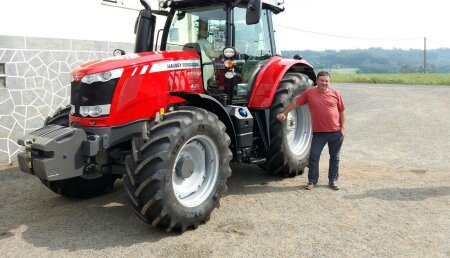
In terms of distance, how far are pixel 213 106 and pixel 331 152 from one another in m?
1.87

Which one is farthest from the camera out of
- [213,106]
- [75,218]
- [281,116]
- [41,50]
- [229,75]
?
[41,50]

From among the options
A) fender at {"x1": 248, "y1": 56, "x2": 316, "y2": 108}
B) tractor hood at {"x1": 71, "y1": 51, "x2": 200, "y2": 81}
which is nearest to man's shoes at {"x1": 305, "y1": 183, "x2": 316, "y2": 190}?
fender at {"x1": 248, "y1": 56, "x2": 316, "y2": 108}

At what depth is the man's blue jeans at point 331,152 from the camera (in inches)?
222

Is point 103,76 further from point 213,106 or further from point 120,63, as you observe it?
point 213,106

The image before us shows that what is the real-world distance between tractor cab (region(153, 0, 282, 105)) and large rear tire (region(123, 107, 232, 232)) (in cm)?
91

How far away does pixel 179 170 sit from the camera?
4.29 meters

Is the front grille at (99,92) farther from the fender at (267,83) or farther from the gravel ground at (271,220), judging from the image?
the fender at (267,83)

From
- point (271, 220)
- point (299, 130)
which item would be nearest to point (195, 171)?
point (271, 220)

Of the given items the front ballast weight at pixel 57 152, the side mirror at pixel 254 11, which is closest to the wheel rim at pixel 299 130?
the side mirror at pixel 254 11

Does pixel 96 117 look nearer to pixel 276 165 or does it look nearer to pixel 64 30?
pixel 276 165

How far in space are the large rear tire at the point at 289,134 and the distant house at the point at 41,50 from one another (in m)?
4.17

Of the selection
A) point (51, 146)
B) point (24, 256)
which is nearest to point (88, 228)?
point (24, 256)

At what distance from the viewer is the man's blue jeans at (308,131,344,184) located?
18.5 ft

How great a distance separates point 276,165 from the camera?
5.78m
